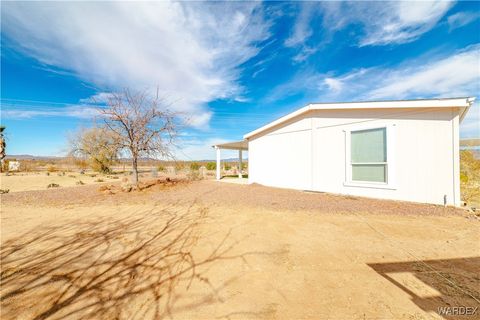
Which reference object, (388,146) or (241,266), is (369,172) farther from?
(241,266)

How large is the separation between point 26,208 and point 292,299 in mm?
8393

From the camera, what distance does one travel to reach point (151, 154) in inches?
406

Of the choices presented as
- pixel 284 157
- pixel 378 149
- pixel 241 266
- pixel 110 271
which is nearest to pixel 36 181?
pixel 110 271

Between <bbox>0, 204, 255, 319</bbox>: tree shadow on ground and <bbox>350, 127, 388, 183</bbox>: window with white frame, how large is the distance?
18.8 feet

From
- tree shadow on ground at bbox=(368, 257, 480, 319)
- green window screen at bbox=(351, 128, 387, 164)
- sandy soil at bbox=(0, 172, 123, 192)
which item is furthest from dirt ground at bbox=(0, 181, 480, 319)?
sandy soil at bbox=(0, 172, 123, 192)

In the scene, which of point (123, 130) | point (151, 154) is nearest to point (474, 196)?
point (151, 154)

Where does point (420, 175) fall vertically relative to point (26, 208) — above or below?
above

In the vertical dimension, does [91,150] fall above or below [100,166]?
above

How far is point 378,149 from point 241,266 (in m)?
6.50

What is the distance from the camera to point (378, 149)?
21.9ft

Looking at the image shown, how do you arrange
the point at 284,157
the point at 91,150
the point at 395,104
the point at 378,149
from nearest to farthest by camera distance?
the point at 395,104 → the point at 378,149 → the point at 284,157 → the point at 91,150

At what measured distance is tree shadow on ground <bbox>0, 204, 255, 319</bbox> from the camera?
1.89 m

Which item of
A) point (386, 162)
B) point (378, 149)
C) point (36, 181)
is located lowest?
point (36, 181)

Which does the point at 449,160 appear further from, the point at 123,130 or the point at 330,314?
the point at 123,130
